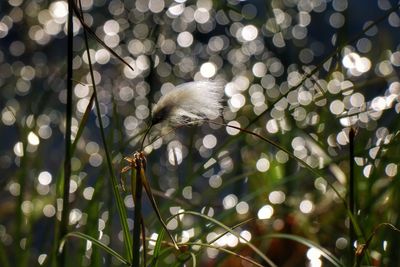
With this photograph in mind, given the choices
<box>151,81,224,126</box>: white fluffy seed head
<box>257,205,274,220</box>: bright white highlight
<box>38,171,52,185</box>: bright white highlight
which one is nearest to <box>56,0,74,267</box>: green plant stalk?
<box>151,81,224,126</box>: white fluffy seed head

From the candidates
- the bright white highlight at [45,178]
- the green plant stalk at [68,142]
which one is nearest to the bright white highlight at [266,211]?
the green plant stalk at [68,142]

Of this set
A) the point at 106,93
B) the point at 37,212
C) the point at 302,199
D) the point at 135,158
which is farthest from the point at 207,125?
the point at 135,158

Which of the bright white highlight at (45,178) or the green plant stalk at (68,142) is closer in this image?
the green plant stalk at (68,142)

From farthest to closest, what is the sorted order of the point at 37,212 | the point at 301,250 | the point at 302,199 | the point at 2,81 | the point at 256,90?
1. the point at 2,81
2. the point at 256,90
3. the point at 302,199
4. the point at 301,250
5. the point at 37,212

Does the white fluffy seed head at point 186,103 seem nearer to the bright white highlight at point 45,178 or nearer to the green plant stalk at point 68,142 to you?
the green plant stalk at point 68,142

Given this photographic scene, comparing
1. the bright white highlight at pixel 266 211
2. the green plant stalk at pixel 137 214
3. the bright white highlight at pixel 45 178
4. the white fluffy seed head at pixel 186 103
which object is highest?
the white fluffy seed head at pixel 186 103

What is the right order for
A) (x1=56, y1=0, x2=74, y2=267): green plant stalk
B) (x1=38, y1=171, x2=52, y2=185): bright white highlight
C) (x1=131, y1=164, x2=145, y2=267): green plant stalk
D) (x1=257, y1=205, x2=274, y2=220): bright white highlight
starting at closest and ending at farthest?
(x1=131, y1=164, x2=145, y2=267): green plant stalk → (x1=56, y1=0, x2=74, y2=267): green plant stalk → (x1=257, y1=205, x2=274, y2=220): bright white highlight → (x1=38, y1=171, x2=52, y2=185): bright white highlight

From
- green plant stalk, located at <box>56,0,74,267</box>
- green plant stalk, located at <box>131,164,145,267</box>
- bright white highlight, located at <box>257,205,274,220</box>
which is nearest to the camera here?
green plant stalk, located at <box>131,164,145,267</box>

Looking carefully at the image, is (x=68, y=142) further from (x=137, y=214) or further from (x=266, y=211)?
(x=266, y=211)

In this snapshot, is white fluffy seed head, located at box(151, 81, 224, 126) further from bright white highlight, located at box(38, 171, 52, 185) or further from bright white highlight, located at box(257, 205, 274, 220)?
bright white highlight, located at box(38, 171, 52, 185)

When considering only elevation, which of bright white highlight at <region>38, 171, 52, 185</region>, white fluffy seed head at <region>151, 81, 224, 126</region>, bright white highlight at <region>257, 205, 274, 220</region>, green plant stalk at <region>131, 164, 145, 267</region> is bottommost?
bright white highlight at <region>38, 171, 52, 185</region>

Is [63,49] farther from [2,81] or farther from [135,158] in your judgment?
[135,158]
